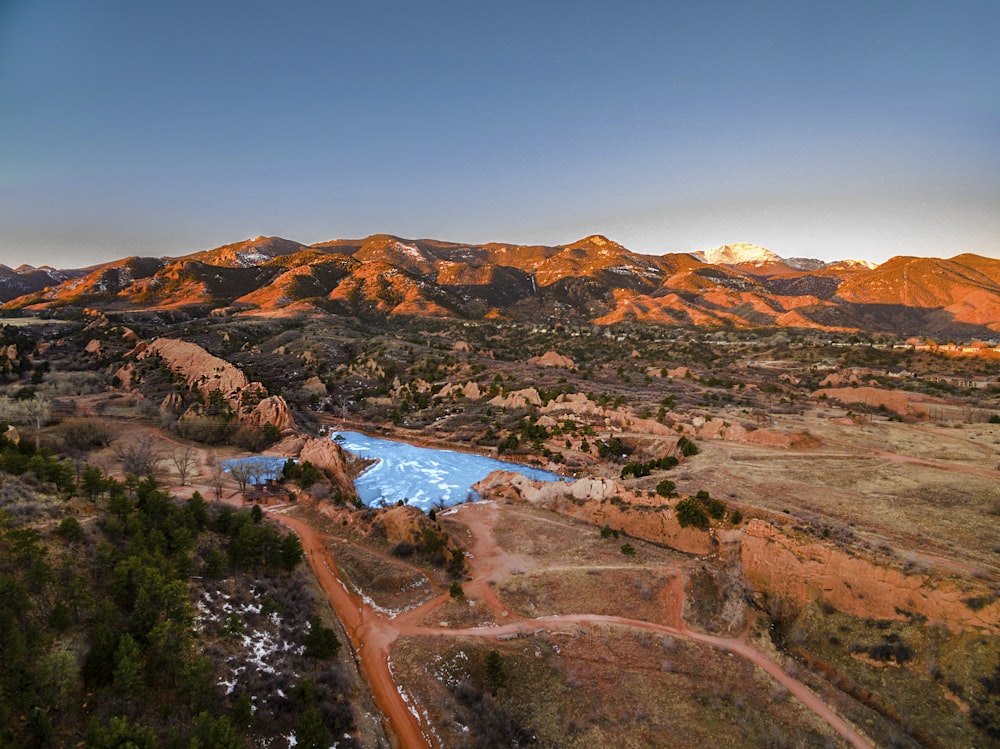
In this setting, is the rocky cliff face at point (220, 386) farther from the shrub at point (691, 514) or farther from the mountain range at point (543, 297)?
the mountain range at point (543, 297)

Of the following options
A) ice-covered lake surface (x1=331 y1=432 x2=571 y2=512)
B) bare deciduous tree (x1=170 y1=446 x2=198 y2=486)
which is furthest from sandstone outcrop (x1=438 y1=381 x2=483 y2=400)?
bare deciduous tree (x1=170 y1=446 x2=198 y2=486)

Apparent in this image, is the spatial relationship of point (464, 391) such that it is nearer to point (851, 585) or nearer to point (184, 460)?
point (184, 460)

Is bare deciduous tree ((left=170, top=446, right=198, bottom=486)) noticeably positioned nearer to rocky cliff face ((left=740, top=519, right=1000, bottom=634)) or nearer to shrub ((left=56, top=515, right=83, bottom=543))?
shrub ((left=56, top=515, right=83, bottom=543))

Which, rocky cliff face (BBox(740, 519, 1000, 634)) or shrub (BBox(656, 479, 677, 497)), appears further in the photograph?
shrub (BBox(656, 479, 677, 497))

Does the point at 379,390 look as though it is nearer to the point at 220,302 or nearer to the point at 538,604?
the point at 538,604

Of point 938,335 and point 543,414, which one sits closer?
point 543,414

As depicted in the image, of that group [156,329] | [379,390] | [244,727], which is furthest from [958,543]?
[156,329]

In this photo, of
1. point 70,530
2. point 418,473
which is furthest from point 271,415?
point 70,530
